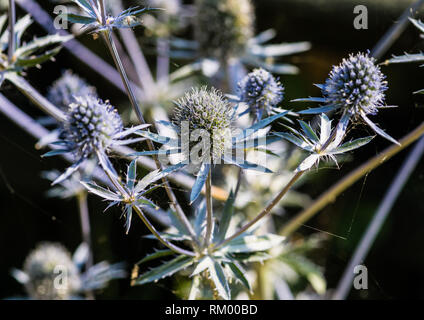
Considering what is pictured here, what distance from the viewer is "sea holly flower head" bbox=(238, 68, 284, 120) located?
1.16 m

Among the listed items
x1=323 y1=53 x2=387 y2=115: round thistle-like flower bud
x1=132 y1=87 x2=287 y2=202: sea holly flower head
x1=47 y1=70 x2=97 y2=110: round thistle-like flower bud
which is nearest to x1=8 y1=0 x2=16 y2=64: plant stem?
x1=132 y1=87 x2=287 y2=202: sea holly flower head

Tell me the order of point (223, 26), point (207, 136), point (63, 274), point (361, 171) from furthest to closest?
point (223, 26) < point (63, 274) < point (361, 171) < point (207, 136)

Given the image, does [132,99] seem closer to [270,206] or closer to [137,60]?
[270,206]

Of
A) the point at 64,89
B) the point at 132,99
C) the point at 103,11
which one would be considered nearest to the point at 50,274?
the point at 64,89

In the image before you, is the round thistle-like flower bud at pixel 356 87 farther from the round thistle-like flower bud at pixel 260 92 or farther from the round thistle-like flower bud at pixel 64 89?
the round thistle-like flower bud at pixel 64 89

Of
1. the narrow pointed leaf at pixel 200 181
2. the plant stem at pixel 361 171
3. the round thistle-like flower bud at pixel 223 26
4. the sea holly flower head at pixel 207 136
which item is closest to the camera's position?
the narrow pointed leaf at pixel 200 181

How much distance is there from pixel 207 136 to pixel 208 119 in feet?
0.15

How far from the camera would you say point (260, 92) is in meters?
1.17

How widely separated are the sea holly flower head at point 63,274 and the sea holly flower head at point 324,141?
0.97 metres

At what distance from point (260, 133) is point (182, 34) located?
5.22 ft

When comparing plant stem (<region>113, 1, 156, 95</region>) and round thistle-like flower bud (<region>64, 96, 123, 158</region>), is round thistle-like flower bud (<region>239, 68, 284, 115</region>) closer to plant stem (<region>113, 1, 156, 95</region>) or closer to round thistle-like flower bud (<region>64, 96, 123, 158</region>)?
round thistle-like flower bud (<region>64, 96, 123, 158</region>)

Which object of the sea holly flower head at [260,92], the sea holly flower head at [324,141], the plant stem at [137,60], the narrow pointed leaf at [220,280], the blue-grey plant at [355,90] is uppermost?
the plant stem at [137,60]

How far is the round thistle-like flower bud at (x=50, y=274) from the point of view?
A: 1741 mm

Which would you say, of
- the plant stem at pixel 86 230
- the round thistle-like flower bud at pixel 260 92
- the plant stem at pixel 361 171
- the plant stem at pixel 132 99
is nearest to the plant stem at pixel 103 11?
the plant stem at pixel 132 99
